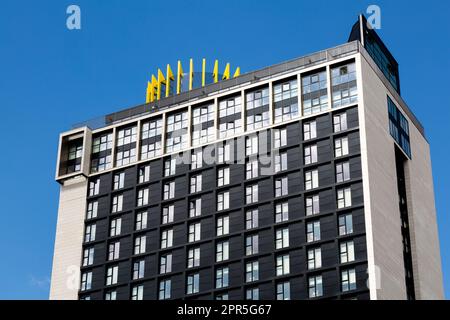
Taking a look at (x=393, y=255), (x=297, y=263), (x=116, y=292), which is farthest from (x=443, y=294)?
(x=116, y=292)

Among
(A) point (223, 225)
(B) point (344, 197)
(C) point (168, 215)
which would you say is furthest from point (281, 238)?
(C) point (168, 215)

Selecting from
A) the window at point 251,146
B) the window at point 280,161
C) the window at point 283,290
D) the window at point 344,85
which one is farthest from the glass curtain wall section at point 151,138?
the window at point 283,290

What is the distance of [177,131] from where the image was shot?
139125mm

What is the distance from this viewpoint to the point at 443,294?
13562 centimetres

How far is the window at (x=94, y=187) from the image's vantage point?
141 metres

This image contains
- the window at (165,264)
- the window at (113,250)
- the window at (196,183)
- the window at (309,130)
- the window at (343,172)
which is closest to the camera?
the window at (343,172)

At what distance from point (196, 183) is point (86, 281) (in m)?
22.0

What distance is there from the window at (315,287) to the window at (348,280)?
3.08m

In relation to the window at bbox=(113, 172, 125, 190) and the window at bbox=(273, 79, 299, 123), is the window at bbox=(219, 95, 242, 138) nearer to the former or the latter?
the window at bbox=(273, 79, 299, 123)

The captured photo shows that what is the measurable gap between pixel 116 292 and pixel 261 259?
2330cm

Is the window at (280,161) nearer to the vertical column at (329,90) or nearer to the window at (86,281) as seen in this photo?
the vertical column at (329,90)

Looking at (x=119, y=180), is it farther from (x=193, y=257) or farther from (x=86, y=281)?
(x=193, y=257)

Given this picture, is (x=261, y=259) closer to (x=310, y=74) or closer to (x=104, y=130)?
(x=310, y=74)

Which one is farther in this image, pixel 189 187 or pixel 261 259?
pixel 189 187
